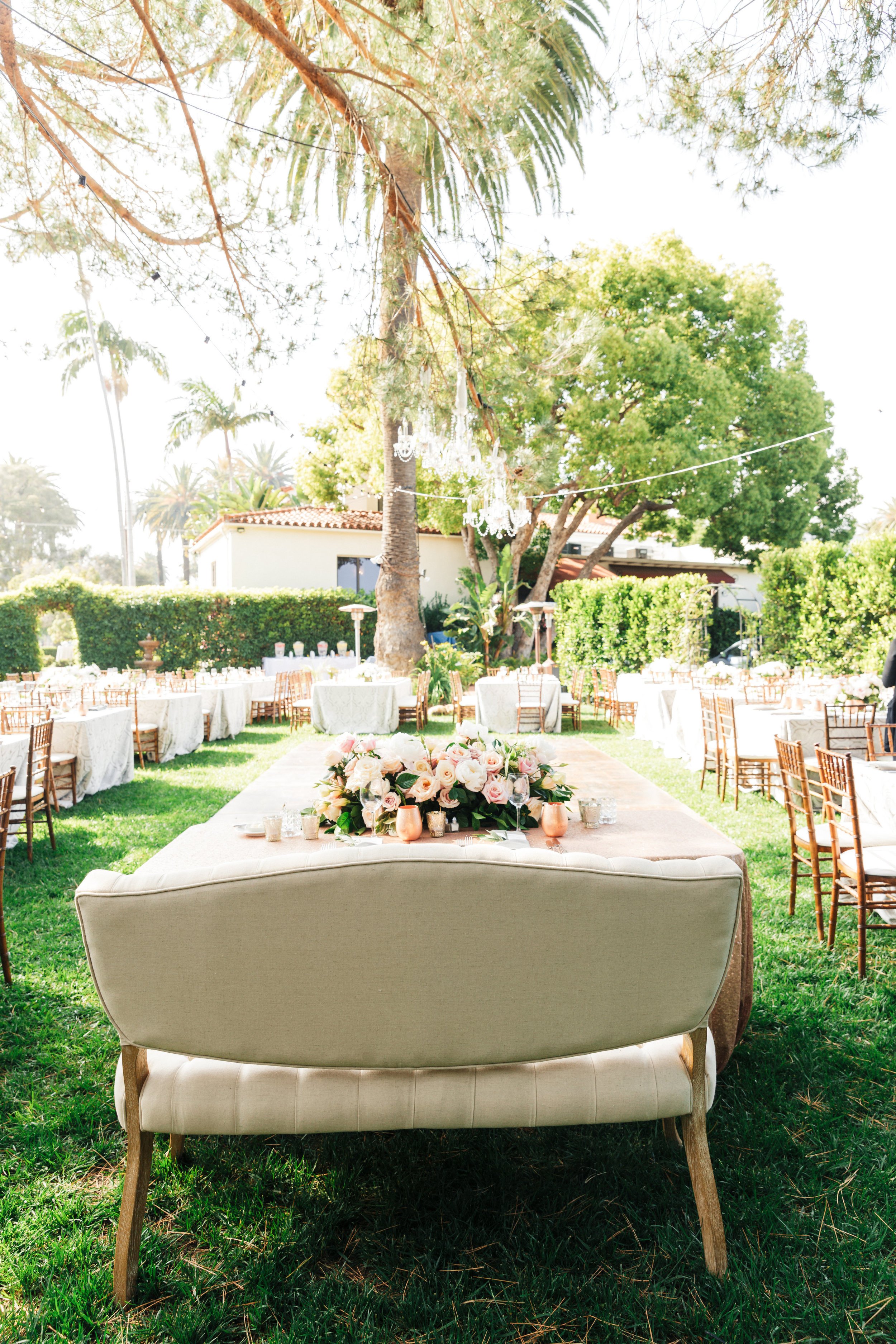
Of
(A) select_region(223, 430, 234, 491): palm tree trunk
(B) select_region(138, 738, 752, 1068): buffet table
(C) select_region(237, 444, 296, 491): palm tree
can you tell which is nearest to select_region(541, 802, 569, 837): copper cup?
(B) select_region(138, 738, 752, 1068): buffet table

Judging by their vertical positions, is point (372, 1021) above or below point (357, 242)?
below

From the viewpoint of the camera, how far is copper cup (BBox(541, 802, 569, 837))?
3141 mm

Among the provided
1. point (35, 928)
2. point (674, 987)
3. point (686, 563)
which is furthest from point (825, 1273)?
point (686, 563)

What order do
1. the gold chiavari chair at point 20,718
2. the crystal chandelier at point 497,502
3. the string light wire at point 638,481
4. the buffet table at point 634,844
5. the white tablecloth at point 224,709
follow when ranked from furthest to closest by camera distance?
the string light wire at point 638,481
the white tablecloth at point 224,709
the gold chiavari chair at point 20,718
the crystal chandelier at point 497,502
the buffet table at point 634,844

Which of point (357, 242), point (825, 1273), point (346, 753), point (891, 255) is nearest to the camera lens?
point (825, 1273)

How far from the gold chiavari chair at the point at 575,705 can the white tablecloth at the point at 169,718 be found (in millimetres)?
5525

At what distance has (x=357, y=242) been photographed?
5.18m

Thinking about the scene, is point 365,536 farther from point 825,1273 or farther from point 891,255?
point 825,1273

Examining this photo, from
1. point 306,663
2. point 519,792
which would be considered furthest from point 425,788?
point 306,663

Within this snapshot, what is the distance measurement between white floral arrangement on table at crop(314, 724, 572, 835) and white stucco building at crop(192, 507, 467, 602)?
60.8 ft

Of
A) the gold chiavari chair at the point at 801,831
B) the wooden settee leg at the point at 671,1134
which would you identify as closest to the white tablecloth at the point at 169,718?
the gold chiavari chair at the point at 801,831

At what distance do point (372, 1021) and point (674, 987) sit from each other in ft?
2.45

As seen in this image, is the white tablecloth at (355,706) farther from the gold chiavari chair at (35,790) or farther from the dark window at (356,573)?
the dark window at (356,573)

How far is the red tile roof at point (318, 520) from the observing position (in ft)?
75.9
